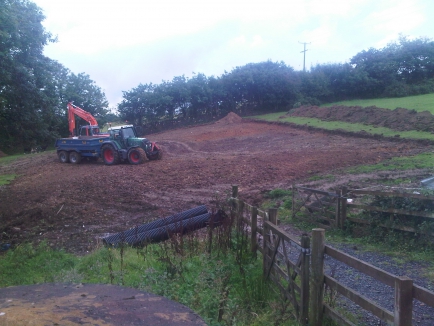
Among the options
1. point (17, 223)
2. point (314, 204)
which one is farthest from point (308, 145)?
point (17, 223)

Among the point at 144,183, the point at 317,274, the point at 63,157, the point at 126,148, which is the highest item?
the point at 126,148

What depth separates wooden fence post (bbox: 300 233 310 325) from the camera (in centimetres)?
508

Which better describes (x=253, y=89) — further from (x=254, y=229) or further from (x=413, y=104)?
(x=254, y=229)

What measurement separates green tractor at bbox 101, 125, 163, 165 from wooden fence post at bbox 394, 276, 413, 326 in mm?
20915

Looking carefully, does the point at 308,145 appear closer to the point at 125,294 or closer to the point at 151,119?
the point at 125,294

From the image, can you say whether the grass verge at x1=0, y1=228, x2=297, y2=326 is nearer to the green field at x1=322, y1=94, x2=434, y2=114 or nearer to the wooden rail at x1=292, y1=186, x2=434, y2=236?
the wooden rail at x1=292, y1=186, x2=434, y2=236

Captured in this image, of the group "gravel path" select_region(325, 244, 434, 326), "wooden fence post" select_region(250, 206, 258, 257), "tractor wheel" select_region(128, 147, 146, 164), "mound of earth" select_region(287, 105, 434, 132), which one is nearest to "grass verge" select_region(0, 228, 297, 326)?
"wooden fence post" select_region(250, 206, 258, 257)

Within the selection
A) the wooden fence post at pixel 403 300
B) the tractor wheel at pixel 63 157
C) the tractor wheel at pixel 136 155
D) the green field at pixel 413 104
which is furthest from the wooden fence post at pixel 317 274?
the green field at pixel 413 104

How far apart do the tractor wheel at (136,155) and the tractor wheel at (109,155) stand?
0.74 meters

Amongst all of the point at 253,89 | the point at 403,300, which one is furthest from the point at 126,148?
the point at 253,89

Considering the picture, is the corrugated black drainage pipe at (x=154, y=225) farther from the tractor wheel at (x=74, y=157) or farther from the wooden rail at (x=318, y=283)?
the tractor wheel at (x=74, y=157)

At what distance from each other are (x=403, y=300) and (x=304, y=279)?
1.68 metres

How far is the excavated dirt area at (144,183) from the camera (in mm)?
12242

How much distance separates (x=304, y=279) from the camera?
16.8ft
